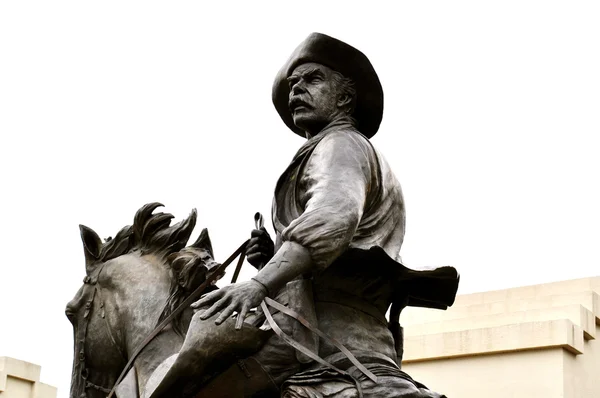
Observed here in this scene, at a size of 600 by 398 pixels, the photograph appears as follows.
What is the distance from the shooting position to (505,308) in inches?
778

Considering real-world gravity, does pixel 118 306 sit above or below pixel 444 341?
below

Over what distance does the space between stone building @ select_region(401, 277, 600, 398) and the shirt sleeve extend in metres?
11.2

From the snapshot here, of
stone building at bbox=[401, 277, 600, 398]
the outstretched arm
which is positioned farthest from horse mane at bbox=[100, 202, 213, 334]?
stone building at bbox=[401, 277, 600, 398]

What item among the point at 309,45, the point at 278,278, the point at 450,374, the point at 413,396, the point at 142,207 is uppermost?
the point at 450,374

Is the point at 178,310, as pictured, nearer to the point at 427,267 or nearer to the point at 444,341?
the point at 427,267

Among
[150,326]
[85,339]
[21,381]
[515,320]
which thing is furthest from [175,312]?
[515,320]

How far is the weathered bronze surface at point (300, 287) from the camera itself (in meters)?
6.79

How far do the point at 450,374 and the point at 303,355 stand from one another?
1234 cm

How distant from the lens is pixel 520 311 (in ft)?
63.3

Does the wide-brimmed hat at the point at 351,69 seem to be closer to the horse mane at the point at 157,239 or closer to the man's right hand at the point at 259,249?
the man's right hand at the point at 259,249

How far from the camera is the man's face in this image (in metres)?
7.62

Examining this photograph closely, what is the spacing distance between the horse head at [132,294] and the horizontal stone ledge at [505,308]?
11537 millimetres

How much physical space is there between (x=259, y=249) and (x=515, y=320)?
Result: 1188 cm

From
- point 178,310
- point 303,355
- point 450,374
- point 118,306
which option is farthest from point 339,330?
point 450,374
